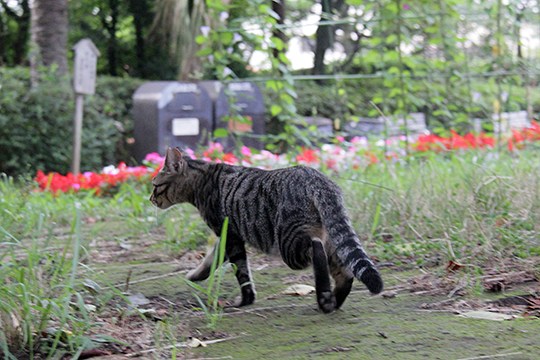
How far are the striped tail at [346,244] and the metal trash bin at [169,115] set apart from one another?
11339 mm

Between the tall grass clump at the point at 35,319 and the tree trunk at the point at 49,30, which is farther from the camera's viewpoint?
the tree trunk at the point at 49,30

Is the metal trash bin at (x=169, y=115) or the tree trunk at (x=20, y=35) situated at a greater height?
the tree trunk at (x=20, y=35)

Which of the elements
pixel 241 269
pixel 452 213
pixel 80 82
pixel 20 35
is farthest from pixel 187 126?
pixel 20 35

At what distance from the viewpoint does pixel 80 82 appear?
40.2 feet

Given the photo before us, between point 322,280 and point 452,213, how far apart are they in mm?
1798

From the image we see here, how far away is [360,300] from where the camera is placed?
12.1 feet

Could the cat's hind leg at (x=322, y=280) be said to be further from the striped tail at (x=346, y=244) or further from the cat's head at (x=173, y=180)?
the cat's head at (x=173, y=180)

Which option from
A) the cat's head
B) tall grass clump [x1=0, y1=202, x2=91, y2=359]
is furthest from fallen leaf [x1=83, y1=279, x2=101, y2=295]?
the cat's head

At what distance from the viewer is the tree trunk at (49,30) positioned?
17.2m

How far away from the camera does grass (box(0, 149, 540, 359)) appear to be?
2734 mm

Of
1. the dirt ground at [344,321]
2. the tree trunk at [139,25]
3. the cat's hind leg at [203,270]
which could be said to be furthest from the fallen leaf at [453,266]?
the tree trunk at [139,25]

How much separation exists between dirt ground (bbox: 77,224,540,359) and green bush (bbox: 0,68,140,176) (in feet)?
36.0

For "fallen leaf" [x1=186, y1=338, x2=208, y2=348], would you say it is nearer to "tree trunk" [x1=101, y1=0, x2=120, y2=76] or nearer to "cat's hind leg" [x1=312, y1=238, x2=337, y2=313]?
"cat's hind leg" [x1=312, y1=238, x2=337, y2=313]

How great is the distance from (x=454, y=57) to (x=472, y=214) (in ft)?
12.7
